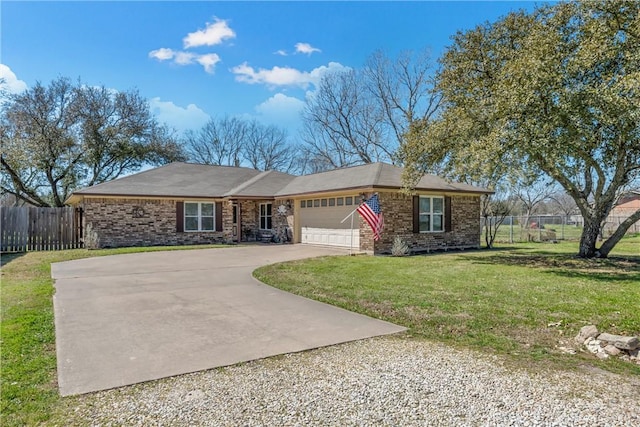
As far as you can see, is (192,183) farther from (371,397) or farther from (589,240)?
(371,397)

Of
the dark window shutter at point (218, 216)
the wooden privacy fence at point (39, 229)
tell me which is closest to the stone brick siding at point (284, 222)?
the dark window shutter at point (218, 216)

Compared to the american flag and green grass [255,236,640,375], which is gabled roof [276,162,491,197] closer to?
the american flag

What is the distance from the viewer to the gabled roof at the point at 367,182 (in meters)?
15.1

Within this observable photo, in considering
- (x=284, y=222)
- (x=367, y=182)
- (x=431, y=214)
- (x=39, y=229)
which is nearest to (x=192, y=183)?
(x=284, y=222)

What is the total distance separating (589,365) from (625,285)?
5.39 metres

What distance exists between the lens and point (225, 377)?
3680mm

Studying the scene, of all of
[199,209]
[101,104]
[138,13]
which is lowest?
[199,209]

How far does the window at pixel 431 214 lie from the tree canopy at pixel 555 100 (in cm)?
359

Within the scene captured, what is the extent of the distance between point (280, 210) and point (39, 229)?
1009cm

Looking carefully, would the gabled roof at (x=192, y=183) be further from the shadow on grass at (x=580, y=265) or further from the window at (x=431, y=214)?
the shadow on grass at (x=580, y=265)

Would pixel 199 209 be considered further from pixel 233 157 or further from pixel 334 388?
pixel 233 157

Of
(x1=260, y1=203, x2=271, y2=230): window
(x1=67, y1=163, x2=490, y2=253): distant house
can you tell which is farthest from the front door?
(x1=260, y1=203, x2=271, y2=230): window

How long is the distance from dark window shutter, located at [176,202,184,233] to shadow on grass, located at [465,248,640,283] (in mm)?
12692

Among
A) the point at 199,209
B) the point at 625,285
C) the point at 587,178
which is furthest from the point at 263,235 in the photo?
the point at 625,285
